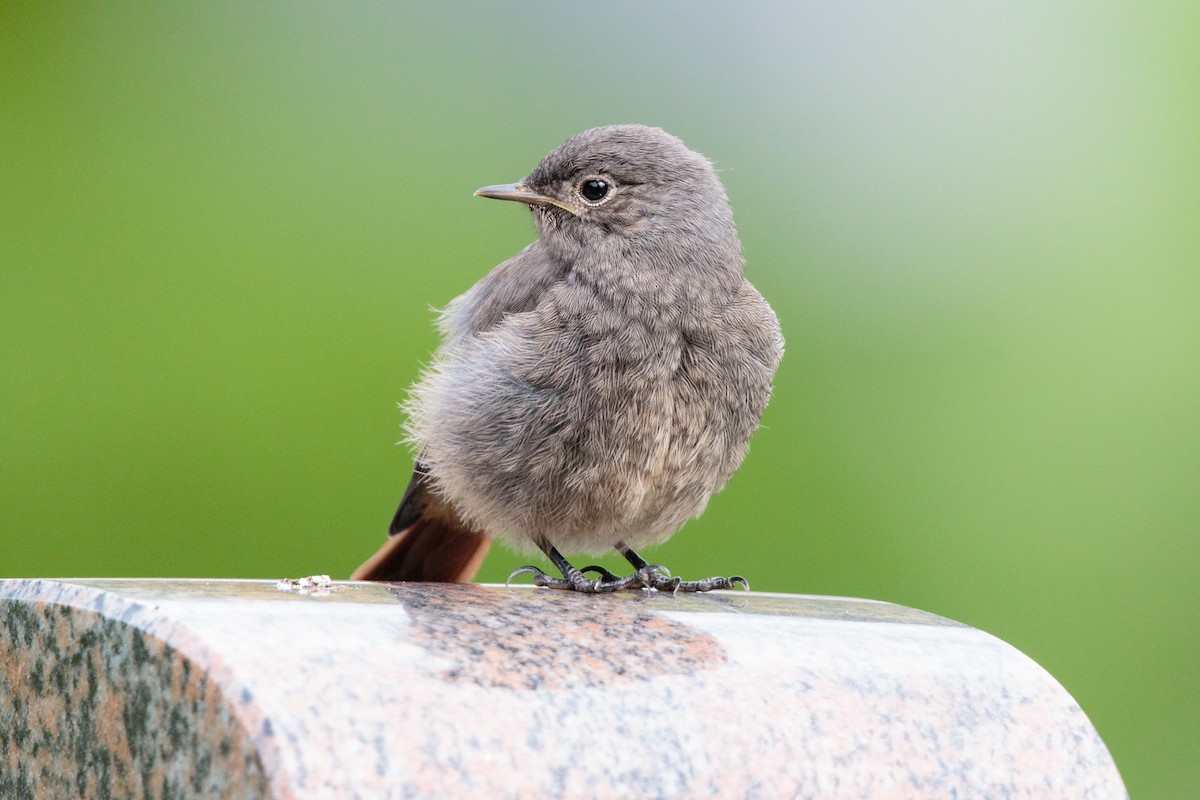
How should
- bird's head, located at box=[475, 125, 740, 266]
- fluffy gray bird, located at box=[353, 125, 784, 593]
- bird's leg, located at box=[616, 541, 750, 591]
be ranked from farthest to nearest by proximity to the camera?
1. bird's head, located at box=[475, 125, 740, 266]
2. bird's leg, located at box=[616, 541, 750, 591]
3. fluffy gray bird, located at box=[353, 125, 784, 593]

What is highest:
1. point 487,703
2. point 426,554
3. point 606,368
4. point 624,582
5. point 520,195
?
point 520,195

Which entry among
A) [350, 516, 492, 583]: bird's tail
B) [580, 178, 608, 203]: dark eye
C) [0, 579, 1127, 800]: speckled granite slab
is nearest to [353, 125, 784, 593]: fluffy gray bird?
[580, 178, 608, 203]: dark eye

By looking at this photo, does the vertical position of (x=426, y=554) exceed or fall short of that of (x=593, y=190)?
it falls short

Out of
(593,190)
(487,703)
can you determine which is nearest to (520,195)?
(593,190)

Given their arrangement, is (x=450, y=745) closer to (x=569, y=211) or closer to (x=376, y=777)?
(x=376, y=777)

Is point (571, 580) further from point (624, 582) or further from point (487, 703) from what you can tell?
point (487, 703)

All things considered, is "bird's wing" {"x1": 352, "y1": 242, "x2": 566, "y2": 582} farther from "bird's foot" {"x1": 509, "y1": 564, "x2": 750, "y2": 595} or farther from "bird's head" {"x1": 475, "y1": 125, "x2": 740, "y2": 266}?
"bird's foot" {"x1": 509, "y1": 564, "x2": 750, "y2": 595}
